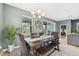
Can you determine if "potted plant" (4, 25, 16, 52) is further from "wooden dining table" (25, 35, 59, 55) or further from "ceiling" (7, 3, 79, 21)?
"ceiling" (7, 3, 79, 21)

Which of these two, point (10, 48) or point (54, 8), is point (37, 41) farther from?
point (54, 8)

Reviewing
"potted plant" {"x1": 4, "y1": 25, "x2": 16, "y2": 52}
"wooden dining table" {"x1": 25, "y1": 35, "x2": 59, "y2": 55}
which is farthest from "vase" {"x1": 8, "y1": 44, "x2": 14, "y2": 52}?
"wooden dining table" {"x1": 25, "y1": 35, "x2": 59, "y2": 55}

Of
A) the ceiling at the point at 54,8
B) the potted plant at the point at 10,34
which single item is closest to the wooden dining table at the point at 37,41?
the potted plant at the point at 10,34

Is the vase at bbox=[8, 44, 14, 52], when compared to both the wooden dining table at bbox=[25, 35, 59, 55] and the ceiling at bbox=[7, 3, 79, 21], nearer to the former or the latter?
the wooden dining table at bbox=[25, 35, 59, 55]

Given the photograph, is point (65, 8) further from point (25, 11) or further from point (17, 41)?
point (17, 41)

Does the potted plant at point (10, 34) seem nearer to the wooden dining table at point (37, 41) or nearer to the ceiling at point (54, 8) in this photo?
the wooden dining table at point (37, 41)

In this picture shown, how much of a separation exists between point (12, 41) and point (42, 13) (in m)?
0.95

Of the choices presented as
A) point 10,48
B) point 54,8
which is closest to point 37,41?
point 10,48

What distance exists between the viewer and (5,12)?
217cm

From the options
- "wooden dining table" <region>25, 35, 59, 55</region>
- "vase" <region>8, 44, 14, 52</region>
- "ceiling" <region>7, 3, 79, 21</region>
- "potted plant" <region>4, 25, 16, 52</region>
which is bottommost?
"vase" <region>8, 44, 14, 52</region>

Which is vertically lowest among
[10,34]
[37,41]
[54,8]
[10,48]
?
[10,48]

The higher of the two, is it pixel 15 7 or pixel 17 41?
pixel 15 7

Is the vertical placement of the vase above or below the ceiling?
below

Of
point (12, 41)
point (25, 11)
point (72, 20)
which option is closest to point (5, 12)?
point (25, 11)
